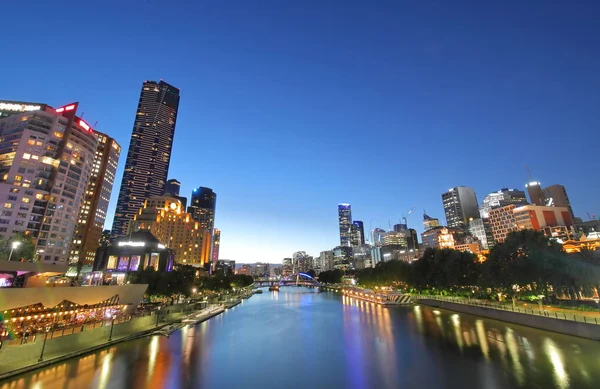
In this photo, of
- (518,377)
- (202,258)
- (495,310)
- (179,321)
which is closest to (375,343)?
(518,377)

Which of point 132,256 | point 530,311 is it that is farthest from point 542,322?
point 132,256

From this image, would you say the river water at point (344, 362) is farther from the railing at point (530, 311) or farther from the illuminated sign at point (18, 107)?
the illuminated sign at point (18, 107)

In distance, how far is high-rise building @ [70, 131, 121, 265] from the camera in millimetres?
149625

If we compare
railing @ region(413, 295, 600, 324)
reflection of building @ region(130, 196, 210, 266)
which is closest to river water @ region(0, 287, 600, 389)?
railing @ region(413, 295, 600, 324)

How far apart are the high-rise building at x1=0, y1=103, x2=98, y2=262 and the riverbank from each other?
79.4 m

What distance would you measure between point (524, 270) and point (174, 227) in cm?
16892

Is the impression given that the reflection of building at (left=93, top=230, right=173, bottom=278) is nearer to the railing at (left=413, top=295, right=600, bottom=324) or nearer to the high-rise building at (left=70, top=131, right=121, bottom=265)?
the high-rise building at (left=70, top=131, right=121, bottom=265)

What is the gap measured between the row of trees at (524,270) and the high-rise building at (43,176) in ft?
405

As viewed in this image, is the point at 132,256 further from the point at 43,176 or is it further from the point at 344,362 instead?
the point at 344,362

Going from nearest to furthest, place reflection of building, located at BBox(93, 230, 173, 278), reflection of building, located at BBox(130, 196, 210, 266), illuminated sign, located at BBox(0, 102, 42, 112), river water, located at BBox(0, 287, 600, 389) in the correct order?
river water, located at BBox(0, 287, 600, 389)
reflection of building, located at BBox(93, 230, 173, 278)
illuminated sign, located at BBox(0, 102, 42, 112)
reflection of building, located at BBox(130, 196, 210, 266)

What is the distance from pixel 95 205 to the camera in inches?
6186

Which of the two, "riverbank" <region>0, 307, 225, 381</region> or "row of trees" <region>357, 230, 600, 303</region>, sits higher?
"row of trees" <region>357, 230, 600, 303</region>

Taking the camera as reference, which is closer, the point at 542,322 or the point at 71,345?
the point at 71,345

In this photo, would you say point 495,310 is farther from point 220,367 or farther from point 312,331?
point 220,367
